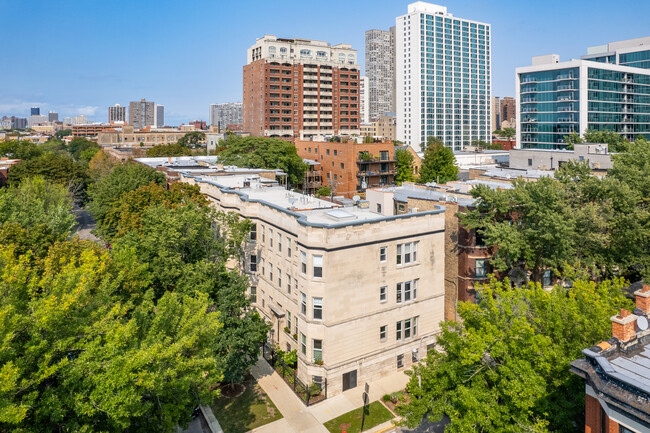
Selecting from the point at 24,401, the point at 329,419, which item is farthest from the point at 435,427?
the point at 24,401

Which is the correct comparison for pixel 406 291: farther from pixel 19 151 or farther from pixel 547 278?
pixel 19 151

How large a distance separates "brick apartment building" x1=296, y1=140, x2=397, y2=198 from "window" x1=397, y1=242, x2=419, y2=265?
53.2 meters

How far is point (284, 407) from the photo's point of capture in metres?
33.9

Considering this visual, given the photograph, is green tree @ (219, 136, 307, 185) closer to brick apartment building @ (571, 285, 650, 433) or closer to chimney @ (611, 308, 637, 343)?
chimney @ (611, 308, 637, 343)

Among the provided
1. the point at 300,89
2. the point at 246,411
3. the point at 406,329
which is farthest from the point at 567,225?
the point at 300,89

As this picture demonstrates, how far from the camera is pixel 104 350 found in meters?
19.8

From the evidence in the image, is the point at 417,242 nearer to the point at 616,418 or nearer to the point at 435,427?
the point at 435,427

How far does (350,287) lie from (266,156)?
2287 inches

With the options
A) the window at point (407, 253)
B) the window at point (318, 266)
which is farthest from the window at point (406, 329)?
the window at point (318, 266)

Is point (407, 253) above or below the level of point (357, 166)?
below

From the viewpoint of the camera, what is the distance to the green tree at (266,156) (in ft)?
292

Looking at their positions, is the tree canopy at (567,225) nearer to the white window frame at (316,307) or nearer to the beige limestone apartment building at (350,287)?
the beige limestone apartment building at (350,287)

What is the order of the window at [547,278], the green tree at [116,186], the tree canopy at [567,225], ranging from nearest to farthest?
the tree canopy at [567,225] → the window at [547,278] → the green tree at [116,186]

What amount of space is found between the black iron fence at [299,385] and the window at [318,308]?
463 cm
